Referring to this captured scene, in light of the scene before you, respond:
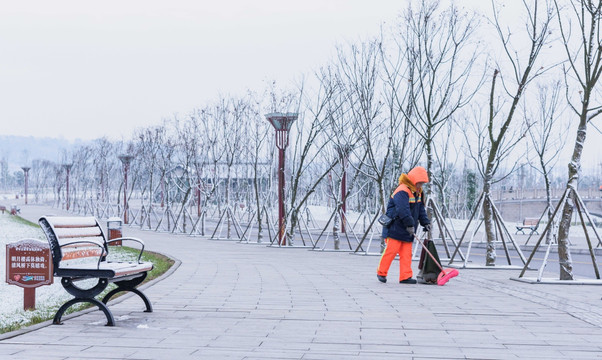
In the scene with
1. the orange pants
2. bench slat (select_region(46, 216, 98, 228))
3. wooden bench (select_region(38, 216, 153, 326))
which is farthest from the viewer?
the orange pants

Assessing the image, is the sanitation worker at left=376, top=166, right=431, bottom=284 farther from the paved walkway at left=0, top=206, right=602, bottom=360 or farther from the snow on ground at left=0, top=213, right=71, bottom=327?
the snow on ground at left=0, top=213, right=71, bottom=327

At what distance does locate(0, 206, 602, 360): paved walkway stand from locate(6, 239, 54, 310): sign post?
67 cm

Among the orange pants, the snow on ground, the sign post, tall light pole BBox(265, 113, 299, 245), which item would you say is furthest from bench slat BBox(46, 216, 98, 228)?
tall light pole BBox(265, 113, 299, 245)

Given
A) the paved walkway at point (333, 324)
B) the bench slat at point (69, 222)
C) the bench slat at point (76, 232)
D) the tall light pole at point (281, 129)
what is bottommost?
the paved walkway at point (333, 324)

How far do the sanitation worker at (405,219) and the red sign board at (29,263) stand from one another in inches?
180

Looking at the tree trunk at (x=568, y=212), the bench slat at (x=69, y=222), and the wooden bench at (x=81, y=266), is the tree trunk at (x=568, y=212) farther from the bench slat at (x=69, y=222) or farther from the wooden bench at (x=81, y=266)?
the bench slat at (x=69, y=222)

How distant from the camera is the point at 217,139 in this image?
3262 cm

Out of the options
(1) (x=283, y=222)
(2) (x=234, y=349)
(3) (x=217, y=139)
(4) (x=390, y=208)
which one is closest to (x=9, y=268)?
(2) (x=234, y=349)

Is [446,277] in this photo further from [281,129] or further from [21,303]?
[281,129]

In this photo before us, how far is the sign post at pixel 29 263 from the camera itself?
24.6 feet

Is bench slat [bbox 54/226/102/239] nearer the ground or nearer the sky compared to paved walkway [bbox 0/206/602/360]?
nearer the sky

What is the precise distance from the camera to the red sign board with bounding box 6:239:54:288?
750cm

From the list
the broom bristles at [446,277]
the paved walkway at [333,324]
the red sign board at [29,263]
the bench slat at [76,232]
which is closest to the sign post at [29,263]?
the red sign board at [29,263]

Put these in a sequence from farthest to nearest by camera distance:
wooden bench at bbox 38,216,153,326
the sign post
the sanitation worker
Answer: the sanitation worker
the sign post
wooden bench at bbox 38,216,153,326
